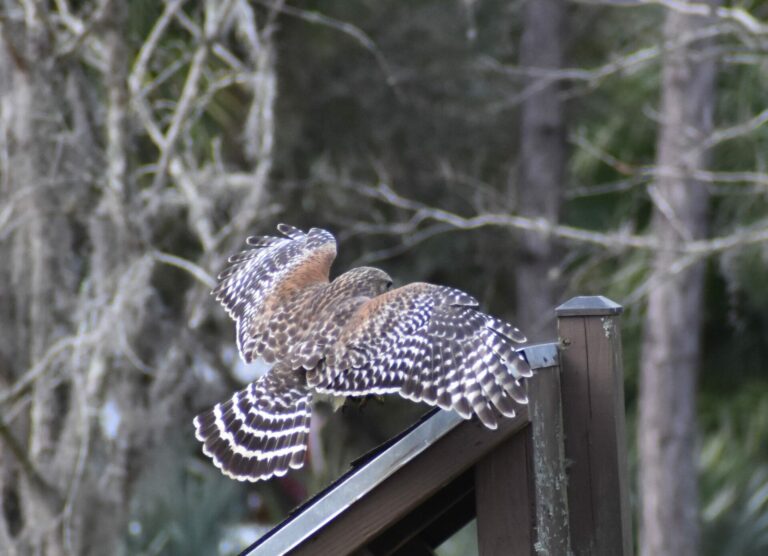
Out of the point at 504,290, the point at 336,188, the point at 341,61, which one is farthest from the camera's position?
the point at 504,290

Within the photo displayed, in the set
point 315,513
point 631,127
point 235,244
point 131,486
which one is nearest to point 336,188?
point 631,127

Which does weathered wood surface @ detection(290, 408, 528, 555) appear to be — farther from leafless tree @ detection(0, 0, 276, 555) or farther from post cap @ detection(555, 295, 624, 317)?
leafless tree @ detection(0, 0, 276, 555)

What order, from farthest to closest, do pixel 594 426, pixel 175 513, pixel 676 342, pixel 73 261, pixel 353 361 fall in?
pixel 676 342 < pixel 175 513 < pixel 73 261 < pixel 353 361 < pixel 594 426

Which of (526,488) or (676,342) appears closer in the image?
(526,488)

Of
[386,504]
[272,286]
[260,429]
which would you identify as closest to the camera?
[386,504]

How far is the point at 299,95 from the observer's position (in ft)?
36.8

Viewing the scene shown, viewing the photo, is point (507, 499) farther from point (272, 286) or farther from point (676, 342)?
point (676, 342)

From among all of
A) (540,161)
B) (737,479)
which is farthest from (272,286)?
(540,161)

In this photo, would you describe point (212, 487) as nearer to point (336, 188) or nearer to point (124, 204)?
point (124, 204)

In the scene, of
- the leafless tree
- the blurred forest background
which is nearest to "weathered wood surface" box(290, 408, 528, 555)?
the blurred forest background

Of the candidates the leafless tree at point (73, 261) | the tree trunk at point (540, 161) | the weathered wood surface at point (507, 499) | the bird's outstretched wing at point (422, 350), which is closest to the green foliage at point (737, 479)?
the tree trunk at point (540, 161)

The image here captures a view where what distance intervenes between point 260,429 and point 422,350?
19.1 inches

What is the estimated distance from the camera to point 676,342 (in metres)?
A: 8.62

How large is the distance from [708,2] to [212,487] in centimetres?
486
